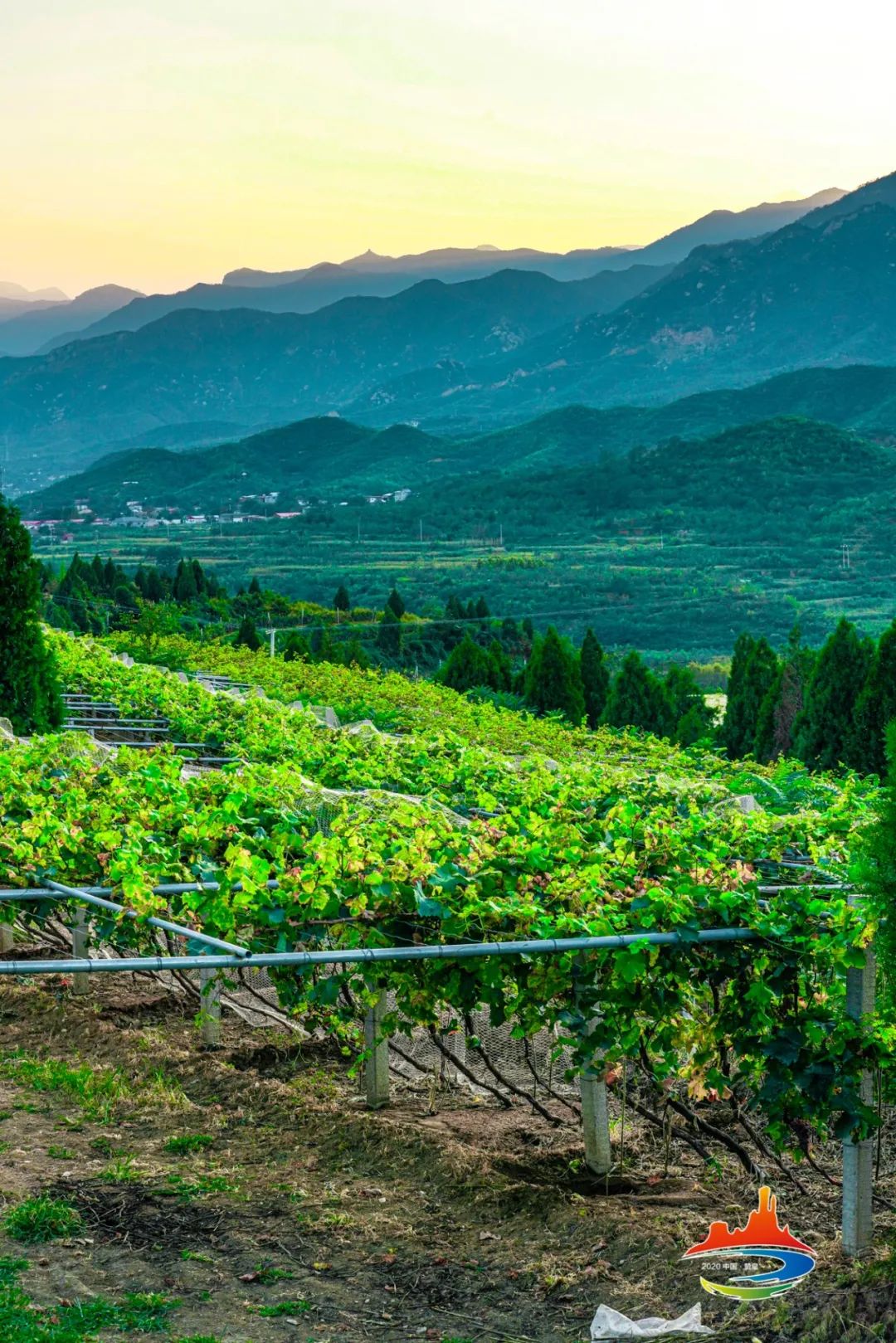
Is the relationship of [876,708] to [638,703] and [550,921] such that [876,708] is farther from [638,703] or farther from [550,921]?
[550,921]

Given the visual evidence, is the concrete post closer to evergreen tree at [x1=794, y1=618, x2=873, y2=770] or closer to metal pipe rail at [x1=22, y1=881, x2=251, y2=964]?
metal pipe rail at [x1=22, y1=881, x2=251, y2=964]

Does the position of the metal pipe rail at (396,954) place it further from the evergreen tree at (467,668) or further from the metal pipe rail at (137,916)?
the evergreen tree at (467,668)

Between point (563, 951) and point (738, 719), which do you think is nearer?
point (563, 951)

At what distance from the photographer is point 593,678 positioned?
29.0 meters

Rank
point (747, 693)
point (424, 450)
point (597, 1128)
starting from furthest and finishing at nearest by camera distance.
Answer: point (424, 450), point (747, 693), point (597, 1128)

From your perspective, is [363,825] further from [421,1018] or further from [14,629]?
[14,629]

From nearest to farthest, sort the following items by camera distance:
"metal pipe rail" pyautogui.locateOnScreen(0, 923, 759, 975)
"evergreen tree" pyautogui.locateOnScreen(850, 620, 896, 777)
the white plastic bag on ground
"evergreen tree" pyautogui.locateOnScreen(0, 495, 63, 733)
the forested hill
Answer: the white plastic bag on ground, "metal pipe rail" pyautogui.locateOnScreen(0, 923, 759, 975), "evergreen tree" pyautogui.locateOnScreen(0, 495, 63, 733), "evergreen tree" pyautogui.locateOnScreen(850, 620, 896, 777), the forested hill

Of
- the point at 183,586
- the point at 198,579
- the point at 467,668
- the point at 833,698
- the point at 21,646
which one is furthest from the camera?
the point at 198,579

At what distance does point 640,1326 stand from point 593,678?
81.8 ft

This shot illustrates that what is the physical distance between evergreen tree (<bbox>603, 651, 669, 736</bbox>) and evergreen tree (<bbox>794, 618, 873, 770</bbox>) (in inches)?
276

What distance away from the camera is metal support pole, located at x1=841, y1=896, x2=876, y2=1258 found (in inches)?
185

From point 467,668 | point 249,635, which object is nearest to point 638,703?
point 467,668

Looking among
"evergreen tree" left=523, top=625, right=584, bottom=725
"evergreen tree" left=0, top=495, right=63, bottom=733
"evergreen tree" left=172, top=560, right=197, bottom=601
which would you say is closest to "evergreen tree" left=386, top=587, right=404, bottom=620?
"evergreen tree" left=172, top=560, right=197, bottom=601

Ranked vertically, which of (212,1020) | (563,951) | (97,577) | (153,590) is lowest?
(212,1020)
